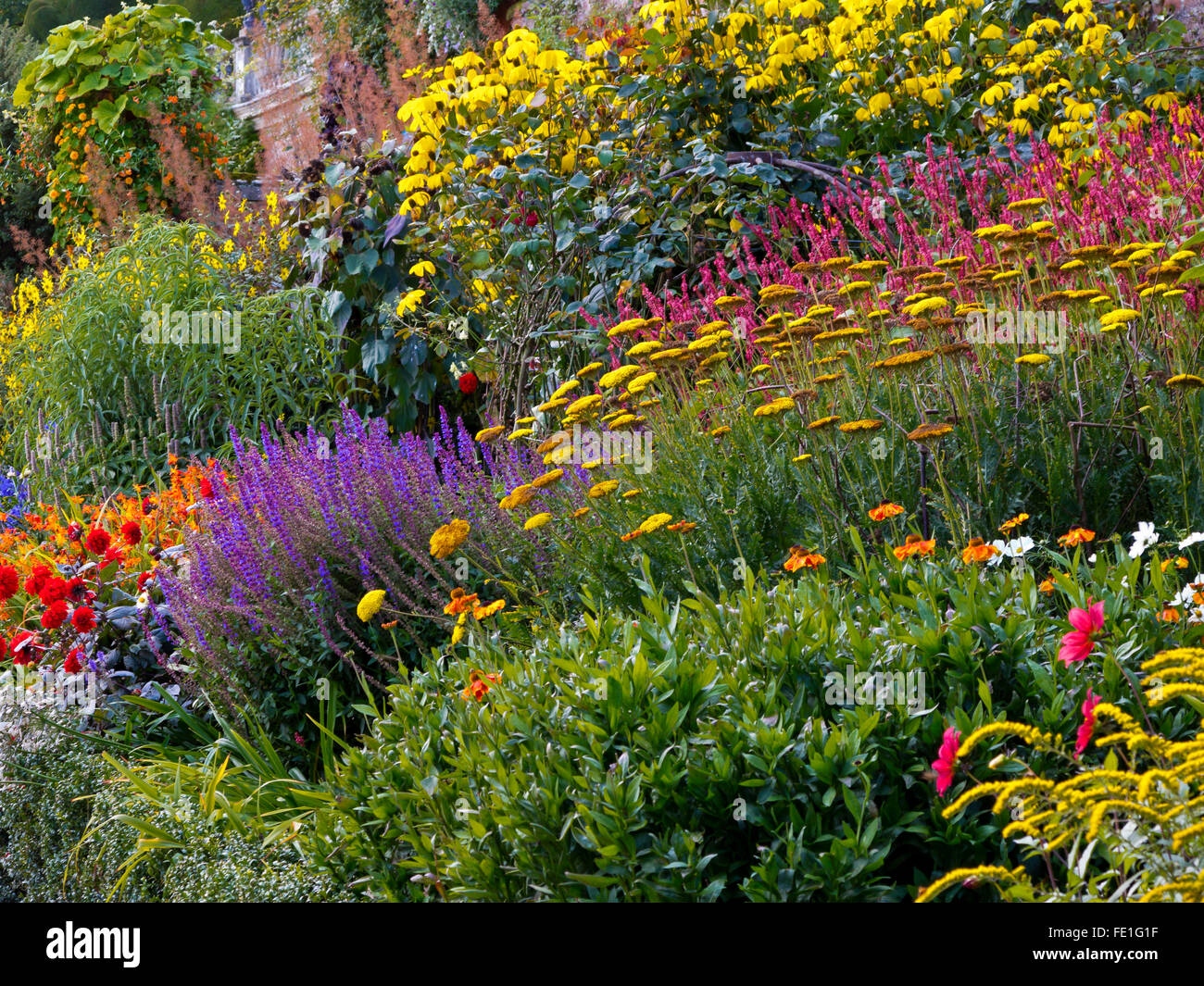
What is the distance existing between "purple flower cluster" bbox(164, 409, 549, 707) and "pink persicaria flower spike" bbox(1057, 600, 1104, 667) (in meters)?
2.02

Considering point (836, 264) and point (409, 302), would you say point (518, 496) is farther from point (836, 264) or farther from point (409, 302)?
point (409, 302)

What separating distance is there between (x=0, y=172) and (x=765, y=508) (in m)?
15.5

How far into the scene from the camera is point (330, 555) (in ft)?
12.6

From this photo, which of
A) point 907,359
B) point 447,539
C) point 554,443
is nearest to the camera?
point 907,359

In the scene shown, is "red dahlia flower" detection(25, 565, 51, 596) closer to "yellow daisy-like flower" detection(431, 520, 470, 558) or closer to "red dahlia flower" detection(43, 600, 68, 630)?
"red dahlia flower" detection(43, 600, 68, 630)

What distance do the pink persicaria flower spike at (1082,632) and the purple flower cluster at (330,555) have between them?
2.02 meters

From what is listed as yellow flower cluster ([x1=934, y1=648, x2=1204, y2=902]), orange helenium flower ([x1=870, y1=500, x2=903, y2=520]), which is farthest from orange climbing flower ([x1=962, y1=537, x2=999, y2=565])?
yellow flower cluster ([x1=934, y1=648, x2=1204, y2=902])

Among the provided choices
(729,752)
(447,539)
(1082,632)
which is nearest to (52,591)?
(447,539)

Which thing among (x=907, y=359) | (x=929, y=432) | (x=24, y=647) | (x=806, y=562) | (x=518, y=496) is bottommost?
(x=24, y=647)

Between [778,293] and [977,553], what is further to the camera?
[778,293]

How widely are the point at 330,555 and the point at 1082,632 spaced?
105 inches

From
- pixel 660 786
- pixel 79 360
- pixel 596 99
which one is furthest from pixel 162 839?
pixel 596 99

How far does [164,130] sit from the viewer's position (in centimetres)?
1092

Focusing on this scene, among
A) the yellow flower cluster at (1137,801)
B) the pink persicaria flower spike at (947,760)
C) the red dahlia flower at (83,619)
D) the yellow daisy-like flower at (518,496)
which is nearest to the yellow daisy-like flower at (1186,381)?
the yellow flower cluster at (1137,801)
